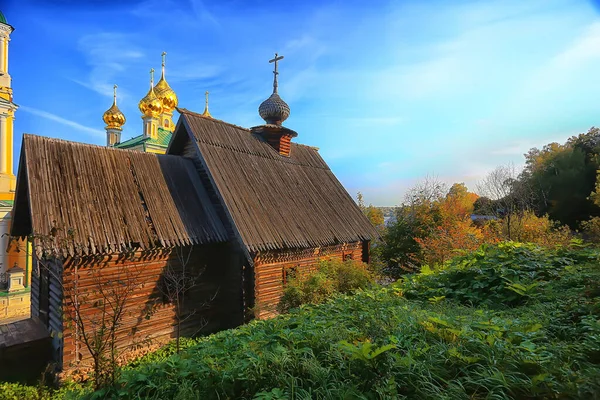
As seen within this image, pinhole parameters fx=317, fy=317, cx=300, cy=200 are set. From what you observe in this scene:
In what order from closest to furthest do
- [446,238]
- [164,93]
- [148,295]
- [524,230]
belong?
[148,295], [446,238], [524,230], [164,93]

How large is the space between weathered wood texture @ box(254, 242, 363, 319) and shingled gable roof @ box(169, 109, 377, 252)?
518mm

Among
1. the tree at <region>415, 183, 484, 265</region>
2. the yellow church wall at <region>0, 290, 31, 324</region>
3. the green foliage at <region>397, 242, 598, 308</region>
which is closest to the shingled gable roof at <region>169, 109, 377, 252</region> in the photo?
the tree at <region>415, 183, 484, 265</region>

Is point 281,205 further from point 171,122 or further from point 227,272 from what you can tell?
point 171,122

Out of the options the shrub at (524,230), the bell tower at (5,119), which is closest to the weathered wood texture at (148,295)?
the shrub at (524,230)

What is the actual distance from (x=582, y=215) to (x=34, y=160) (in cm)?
3669

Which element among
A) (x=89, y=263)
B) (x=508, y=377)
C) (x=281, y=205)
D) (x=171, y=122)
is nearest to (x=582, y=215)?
(x=281, y=205)

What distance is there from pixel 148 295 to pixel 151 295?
10 centimetres

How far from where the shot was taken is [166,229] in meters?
9.98

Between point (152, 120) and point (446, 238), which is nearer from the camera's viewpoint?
point (446, 238)

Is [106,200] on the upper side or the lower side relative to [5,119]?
lower

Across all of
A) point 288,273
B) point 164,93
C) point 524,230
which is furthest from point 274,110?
point 164,93

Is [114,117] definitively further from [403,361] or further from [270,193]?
[403,361]

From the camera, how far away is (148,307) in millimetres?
9625

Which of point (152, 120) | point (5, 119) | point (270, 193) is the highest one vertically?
point (152, 120)
